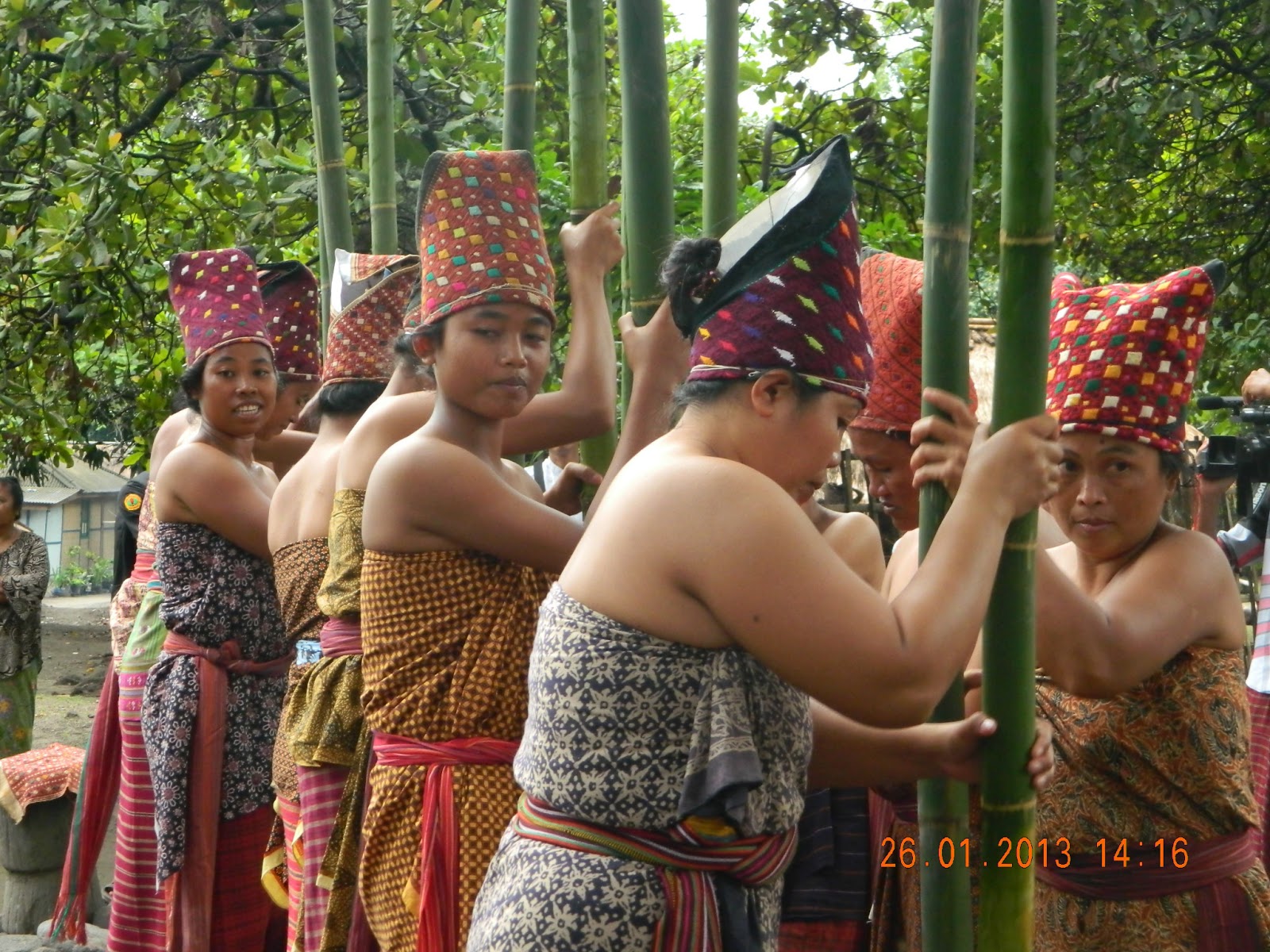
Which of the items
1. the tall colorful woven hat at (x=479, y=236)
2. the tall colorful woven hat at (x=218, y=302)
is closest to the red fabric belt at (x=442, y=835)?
the tall colorful woven hat at (x=479, y=236)

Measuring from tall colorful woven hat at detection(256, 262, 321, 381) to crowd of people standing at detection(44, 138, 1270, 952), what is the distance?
51 centimetres

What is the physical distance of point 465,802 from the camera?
114 inches

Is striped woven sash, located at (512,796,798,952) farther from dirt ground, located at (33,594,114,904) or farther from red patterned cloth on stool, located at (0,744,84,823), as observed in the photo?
dirt ground, located at (33,594,114,904)

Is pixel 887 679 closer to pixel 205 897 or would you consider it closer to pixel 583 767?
pixel 583 767

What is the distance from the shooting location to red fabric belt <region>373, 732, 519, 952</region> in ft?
9.44

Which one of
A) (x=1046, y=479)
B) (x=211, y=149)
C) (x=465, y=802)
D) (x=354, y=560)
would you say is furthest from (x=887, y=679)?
(x=211, y=149)

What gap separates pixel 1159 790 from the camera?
2.83 m

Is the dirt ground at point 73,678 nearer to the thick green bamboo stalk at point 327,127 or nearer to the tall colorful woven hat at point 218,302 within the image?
the tall colorful woven hat at point 218,302

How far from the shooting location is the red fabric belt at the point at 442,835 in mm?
2877

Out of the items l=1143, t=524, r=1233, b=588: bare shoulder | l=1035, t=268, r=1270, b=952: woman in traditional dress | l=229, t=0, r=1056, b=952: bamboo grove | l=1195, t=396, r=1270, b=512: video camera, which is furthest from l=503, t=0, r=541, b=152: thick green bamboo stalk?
l=1195, t=396, r=1270, b=512: video camera

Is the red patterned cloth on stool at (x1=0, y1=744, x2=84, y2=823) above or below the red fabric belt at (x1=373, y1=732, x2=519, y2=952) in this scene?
below

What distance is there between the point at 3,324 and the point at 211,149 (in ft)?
4.53

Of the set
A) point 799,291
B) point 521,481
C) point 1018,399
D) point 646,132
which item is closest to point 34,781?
point 521,481

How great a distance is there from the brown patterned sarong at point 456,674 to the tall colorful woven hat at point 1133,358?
3.75 feet
